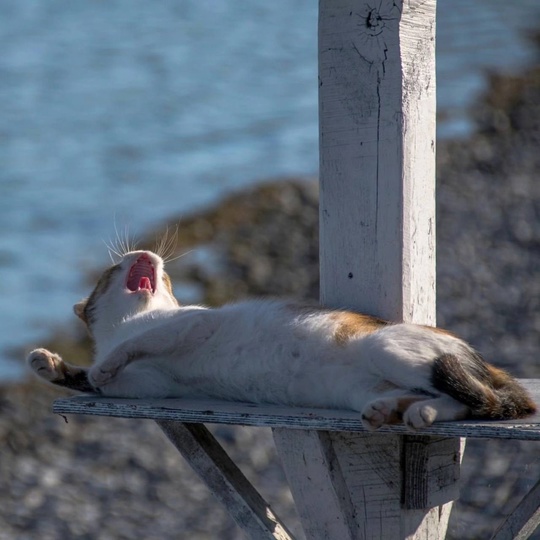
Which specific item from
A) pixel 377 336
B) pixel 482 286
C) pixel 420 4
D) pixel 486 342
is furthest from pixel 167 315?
pixel 482 286

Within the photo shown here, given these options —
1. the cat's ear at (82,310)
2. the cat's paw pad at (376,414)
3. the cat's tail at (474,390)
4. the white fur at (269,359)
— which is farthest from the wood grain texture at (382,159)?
the cat's ear at (82,310)

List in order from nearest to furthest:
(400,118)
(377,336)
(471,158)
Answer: (377,336), (400,118), (471,158)

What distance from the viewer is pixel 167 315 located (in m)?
3.78

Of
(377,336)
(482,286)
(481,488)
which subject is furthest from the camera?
(482,286)

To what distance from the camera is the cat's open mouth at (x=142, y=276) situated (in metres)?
4.06

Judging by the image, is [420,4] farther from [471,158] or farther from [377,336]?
[471,158]

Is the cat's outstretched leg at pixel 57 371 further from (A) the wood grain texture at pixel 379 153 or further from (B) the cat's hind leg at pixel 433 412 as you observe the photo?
(B) the cat's hind leg at pixel 433 412

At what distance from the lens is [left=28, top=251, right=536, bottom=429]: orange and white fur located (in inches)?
119

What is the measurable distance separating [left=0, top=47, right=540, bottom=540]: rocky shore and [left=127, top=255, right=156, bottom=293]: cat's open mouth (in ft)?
8.10

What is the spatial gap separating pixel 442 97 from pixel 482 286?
7425 millimetres

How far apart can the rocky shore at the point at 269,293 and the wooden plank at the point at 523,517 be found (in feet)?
7.82

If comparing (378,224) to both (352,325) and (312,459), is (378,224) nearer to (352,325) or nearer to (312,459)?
(352,325)

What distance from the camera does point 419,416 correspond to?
2.85 metres

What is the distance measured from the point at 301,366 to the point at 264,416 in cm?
29
